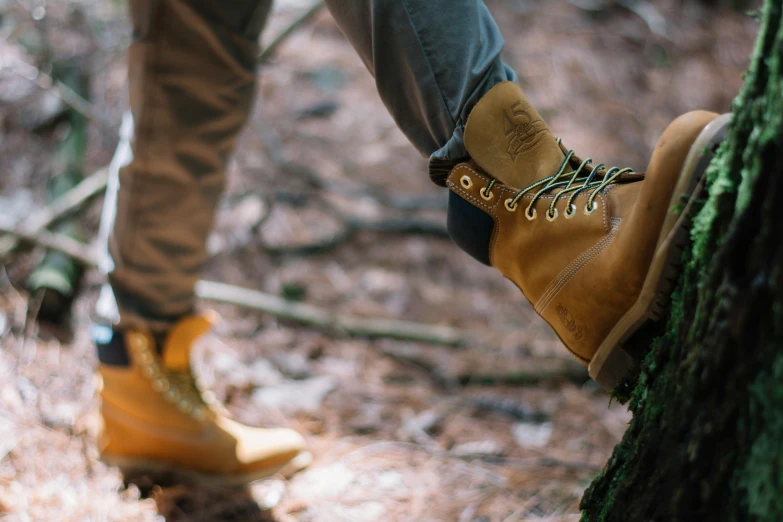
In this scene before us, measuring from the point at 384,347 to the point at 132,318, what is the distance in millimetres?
988

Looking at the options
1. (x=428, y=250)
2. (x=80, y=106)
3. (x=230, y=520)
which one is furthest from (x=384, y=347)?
(x=80, y=106)

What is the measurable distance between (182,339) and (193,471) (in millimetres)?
365

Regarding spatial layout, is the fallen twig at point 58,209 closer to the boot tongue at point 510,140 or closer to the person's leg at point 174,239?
the person's leg at point 174,239

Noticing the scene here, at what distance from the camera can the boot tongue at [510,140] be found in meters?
0.98

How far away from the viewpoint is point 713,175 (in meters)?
0.77

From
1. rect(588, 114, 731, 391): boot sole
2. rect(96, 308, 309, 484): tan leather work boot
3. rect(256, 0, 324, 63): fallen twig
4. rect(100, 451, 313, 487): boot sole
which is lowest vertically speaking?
rect(100, 451, 313, 487): boot sole

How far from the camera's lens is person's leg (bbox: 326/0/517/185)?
950mm

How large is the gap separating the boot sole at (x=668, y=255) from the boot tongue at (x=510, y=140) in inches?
9.9

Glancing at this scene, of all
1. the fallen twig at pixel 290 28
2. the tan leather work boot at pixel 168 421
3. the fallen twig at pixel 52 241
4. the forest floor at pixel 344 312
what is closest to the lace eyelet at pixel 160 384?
the tan leather work boot at pixel 168 421

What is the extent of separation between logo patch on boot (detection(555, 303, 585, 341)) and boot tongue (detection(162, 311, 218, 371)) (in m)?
1.06

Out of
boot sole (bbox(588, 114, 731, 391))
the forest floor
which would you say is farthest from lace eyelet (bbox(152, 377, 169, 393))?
boot sole (bbox(588, 114, 731, 391))

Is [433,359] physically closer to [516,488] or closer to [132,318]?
[516,488]

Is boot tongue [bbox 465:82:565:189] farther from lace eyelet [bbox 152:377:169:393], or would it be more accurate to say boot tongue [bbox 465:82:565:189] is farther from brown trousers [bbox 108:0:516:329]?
lace eyelet [bbox 152:377:169:393]

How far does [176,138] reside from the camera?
1485 mm
